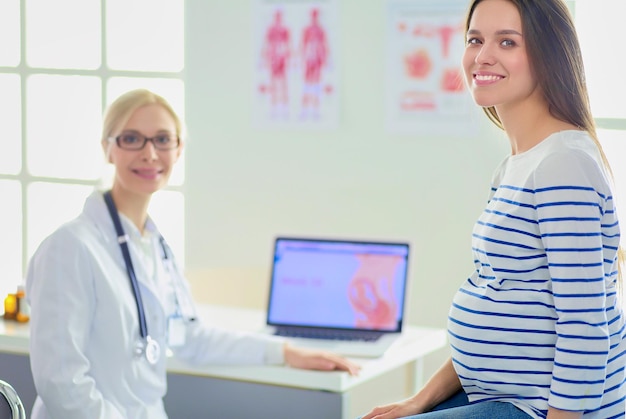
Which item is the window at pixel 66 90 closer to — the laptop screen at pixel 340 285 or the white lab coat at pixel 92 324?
the laptop screen at pixel 340 285

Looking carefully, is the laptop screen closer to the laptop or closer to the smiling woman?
the laptop

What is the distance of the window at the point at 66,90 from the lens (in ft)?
14.9

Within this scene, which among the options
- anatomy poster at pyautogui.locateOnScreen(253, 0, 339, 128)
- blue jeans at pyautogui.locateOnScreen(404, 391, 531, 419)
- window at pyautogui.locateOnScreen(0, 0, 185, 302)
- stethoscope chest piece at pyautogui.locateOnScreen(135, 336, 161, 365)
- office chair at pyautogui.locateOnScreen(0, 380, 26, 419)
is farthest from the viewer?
window at pyautogui.locateOnScreen(0, 0, 185, 302)

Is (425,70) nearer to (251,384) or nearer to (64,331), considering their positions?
(251,384)

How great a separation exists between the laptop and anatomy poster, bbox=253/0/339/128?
Result: 3.67 ft

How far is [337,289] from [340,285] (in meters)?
0.02

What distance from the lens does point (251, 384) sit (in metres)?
2.60

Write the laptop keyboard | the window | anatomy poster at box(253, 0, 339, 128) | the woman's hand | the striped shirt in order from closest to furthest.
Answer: the striped shirt → the woman's hand → the laptop keyboard → anatomy poster at box(253, 0, 339, 128) → the window

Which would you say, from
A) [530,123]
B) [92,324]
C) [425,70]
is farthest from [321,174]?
[530,123]

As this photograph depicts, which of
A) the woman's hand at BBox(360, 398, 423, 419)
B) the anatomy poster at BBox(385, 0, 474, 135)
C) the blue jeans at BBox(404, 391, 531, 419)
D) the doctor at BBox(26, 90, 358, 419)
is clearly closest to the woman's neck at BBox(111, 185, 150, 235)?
the doctor at BBox(26, 90, 358, 419)

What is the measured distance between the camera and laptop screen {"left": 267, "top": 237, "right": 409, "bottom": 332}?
301cm

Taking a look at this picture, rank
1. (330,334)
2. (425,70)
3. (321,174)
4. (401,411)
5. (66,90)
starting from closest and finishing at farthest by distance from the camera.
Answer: (401,411) → (330,334) → (425,70) → (321,174) → (66,90)

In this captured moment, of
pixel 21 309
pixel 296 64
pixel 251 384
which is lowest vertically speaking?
pixel 251 384

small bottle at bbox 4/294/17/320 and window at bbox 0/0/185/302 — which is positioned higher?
window at bbox 0/0/185/302
